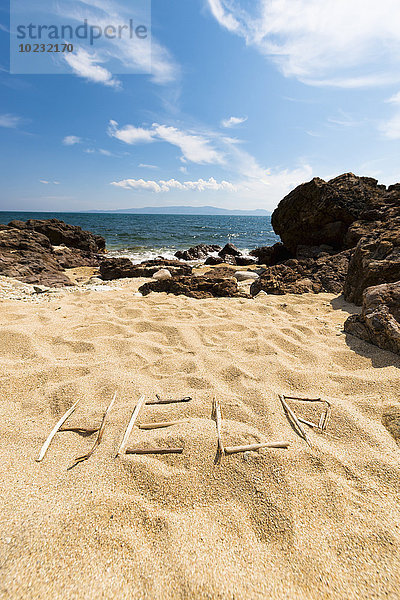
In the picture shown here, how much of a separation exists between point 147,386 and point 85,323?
1.80 metres

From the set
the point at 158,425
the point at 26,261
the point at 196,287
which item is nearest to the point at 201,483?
the point at 158,425

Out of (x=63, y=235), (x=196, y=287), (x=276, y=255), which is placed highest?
(x=63, y=235)

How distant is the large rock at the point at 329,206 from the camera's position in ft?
24.3

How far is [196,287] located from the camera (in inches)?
223

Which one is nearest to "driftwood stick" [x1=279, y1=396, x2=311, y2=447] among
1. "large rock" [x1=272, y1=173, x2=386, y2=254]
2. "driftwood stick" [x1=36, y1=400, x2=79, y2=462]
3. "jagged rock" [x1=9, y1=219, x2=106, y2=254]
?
"driftwood stick" [x1=36, y1=400, x2=79, y2=462]

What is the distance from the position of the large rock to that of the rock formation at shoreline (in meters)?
7.19

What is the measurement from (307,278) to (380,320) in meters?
3.03

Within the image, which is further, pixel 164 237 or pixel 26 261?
pixel 164 237

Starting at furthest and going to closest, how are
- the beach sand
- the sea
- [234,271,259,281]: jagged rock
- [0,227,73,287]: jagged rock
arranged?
the sea < [234,271,259,281]: jagged rock < [0,227,73,287]: jagged rock < the beach sand

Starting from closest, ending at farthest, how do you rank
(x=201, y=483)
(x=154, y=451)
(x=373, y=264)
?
(x=201, y=483) → (x=154, y=451) → (x=373, y=264)

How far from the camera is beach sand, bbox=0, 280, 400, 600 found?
104 cm

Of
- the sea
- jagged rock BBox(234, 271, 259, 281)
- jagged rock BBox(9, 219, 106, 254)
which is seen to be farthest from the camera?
the sea

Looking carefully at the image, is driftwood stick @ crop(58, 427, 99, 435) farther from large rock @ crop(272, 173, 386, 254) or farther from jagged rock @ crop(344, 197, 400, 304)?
large rock @ crop(272, 173, 386, 254)

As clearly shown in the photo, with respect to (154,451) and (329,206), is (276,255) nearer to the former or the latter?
(329,206)
